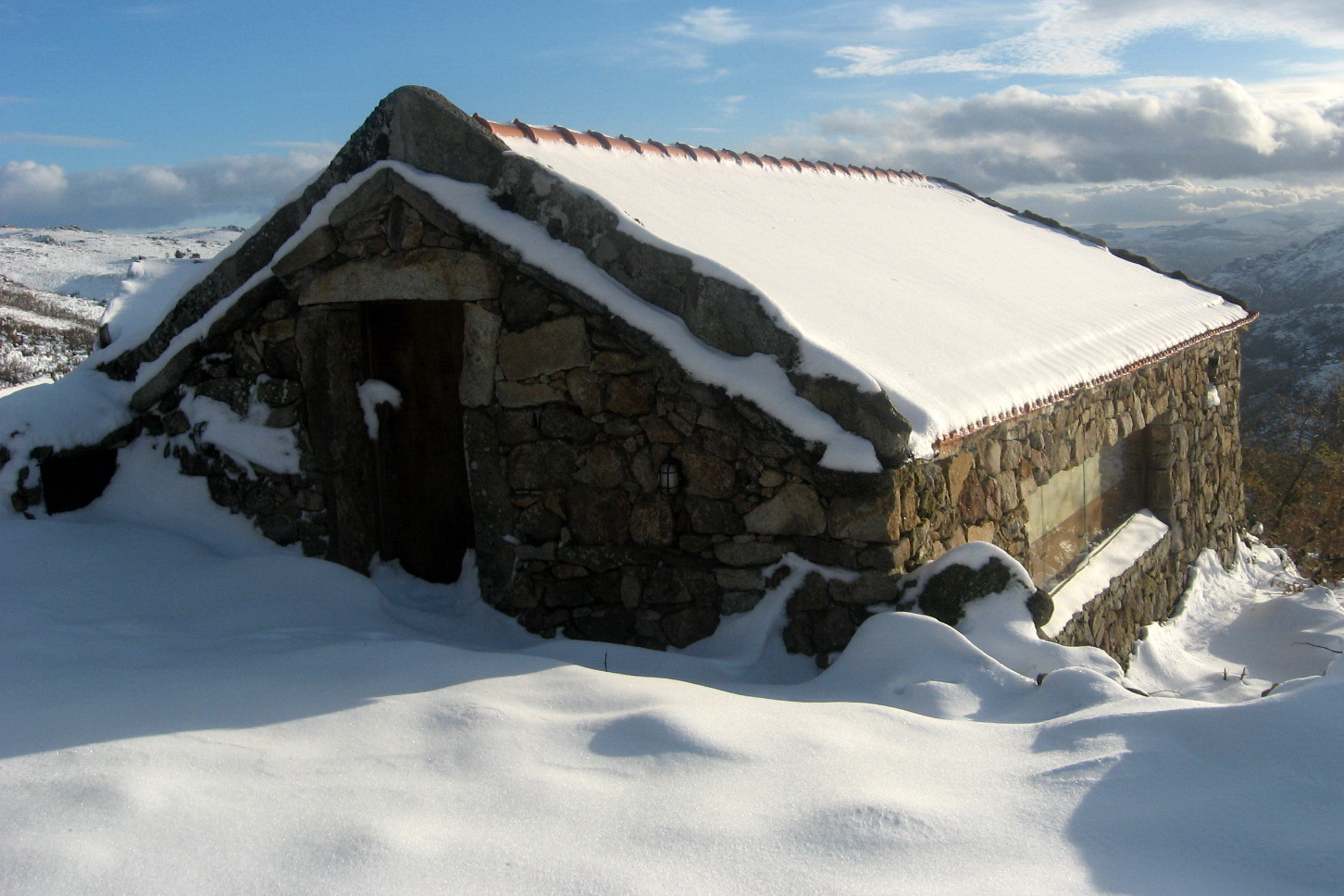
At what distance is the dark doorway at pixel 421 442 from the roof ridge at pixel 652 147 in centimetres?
109

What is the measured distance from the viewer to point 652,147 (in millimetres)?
6918

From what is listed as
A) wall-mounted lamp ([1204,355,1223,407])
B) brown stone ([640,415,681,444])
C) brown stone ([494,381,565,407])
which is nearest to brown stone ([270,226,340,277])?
brown stone ([494,381,565,407])

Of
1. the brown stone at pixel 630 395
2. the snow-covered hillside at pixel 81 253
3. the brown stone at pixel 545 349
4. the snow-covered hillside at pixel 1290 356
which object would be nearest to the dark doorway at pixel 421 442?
the brown stone at pixel 545 349

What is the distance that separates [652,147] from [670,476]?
3.39 metres

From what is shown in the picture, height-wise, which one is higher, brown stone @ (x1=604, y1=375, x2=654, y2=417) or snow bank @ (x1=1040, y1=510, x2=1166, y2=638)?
brown stone @ (x1=604, y1=375, x2=654, y2=417)

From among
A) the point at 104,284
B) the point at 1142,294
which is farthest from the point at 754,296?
the point at 104,284

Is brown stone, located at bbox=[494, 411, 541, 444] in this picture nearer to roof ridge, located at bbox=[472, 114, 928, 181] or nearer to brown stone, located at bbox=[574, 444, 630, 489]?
brown stone, located at bbox=[574, 444, 630, 489]

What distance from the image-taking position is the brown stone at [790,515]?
13.4 feet

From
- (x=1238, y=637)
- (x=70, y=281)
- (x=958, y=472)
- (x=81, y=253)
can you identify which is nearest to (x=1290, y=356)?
(x=1238, y=637)

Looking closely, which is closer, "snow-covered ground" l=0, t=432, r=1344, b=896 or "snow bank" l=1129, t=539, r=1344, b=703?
"snow-covered ground" l=0, t=432, r=1344, b=896

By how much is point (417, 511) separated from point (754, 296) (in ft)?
8.00

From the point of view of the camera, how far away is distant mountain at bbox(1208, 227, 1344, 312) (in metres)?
48.6

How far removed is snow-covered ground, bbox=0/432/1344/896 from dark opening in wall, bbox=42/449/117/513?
1.28 m

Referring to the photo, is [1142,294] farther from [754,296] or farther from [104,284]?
[104,284]
